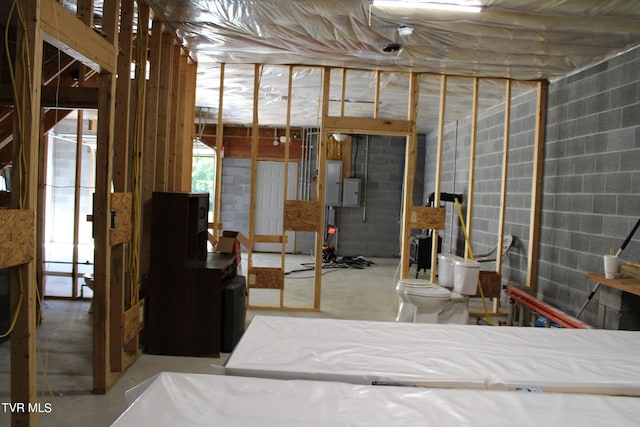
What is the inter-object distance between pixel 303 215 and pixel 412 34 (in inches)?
85.1

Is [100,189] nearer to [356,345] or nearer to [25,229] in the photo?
[25,229]

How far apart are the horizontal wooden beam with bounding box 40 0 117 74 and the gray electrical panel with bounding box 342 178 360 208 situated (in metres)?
6.33

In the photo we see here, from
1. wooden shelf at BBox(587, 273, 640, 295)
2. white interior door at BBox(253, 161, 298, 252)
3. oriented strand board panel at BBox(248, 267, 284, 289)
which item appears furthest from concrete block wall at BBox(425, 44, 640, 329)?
white interior door at BBox(253, 161, 298, 252)

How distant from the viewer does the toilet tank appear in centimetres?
443

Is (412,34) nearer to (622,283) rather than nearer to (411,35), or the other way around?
(411,35)

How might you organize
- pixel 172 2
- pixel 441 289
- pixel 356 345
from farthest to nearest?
pixel 441 289, pixel 172 2, pixel 356 345

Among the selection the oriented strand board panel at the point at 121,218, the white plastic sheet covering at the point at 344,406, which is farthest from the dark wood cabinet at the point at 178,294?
the white plastic sheet covering at the point at 344,406

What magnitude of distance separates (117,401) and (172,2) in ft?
9.28

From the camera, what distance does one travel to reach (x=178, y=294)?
11.7 ft

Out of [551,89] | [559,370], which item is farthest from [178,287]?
[551,89]

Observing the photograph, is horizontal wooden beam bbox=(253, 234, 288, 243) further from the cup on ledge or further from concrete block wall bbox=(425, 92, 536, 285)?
the cup on ledge

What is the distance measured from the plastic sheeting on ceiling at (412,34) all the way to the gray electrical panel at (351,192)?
397 centimetres

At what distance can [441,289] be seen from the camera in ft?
13.8

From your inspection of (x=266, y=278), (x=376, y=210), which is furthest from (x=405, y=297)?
(x=376, y=210)
